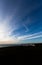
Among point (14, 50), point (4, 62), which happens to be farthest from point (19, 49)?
point (4, 62)

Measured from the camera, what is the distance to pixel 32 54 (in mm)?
2270

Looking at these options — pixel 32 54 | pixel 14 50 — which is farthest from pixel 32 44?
pixel 14 50

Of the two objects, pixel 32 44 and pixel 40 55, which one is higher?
pixel 32 44

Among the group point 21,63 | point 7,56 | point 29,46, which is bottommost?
point 21,63

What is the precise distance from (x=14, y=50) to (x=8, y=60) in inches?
8.8

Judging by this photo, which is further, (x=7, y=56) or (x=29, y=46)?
(x=29, y=46)

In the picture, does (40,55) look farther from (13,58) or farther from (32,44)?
(13,58)

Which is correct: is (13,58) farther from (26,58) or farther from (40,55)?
(40,55)

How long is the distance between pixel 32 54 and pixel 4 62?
2.05 ft

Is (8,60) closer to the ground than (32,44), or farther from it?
closer to the ground

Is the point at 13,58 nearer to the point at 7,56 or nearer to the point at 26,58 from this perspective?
the point at 7,56

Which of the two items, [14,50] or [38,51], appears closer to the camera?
[14,50]

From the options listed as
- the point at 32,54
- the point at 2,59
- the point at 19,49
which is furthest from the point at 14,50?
the point at 32,54

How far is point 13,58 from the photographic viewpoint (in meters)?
2.06
